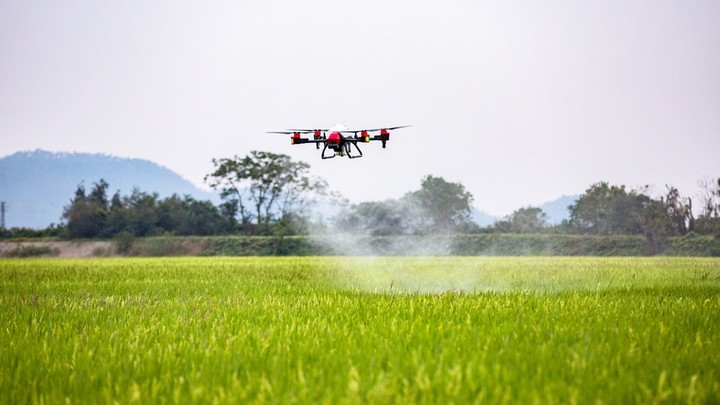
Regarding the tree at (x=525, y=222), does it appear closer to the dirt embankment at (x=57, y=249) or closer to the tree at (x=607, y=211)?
the tree at (x=607, y=211)

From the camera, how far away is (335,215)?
7606 cm

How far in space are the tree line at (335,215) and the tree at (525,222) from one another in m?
0.16

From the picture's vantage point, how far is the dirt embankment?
79.6 metres

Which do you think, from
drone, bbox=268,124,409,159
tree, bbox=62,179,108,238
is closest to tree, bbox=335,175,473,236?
tree, bbox=62,179,108,238

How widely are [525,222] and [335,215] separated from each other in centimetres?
3119

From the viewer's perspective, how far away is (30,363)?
6.06 m

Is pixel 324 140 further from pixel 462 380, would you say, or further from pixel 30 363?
pixel 462 380

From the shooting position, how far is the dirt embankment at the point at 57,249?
79.6m

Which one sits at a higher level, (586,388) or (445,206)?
(445,206)

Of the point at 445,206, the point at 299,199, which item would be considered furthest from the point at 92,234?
the point at 445,206

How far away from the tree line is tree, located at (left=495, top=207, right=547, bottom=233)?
0.51ft

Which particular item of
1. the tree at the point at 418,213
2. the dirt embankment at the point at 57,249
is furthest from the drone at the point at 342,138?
the dirt embankment at the point at 57,249

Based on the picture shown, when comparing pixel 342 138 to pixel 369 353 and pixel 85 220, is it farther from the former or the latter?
pixel 85 220

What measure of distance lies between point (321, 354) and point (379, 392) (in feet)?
5.90
